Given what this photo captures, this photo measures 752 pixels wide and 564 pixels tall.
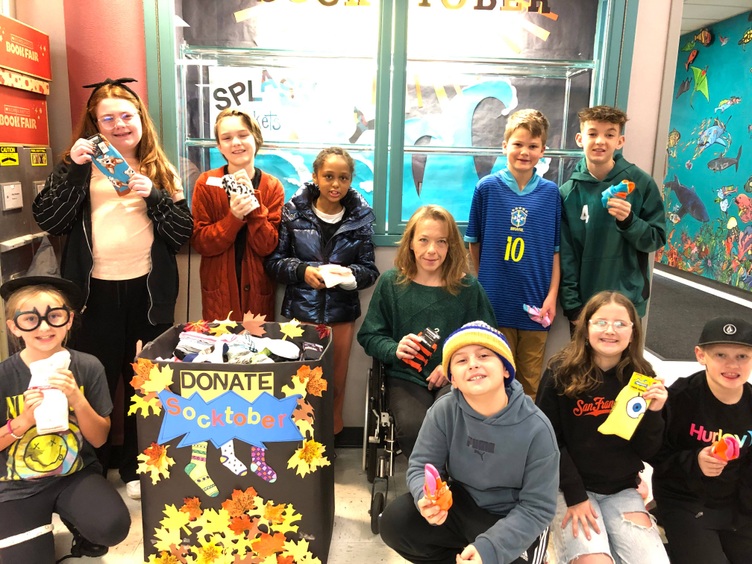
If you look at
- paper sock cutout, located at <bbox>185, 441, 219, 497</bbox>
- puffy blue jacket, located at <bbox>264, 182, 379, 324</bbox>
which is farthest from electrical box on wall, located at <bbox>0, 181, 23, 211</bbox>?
paper sock cutout, located at <bbox>185, 441, 219, 497</bbox>

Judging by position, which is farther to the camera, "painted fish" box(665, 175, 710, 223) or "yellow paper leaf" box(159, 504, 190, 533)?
"painted fish" box(665, 175, 710, 223)

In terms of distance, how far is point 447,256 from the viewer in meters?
2.61

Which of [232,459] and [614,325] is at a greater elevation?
[614,325]

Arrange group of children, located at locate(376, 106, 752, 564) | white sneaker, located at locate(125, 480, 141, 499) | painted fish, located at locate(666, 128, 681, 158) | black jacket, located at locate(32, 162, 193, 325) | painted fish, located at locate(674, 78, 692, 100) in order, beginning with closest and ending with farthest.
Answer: group of children, located at locate(376, 106, 752, 564), black jacket, located at locate(32, 162, 193, 325), white sneaker, located at locate(125, 480, 141, 499), painted fish, located at locate(674, 78, 692, 100), painted fish, located at locate(666, 128, 681, 158)

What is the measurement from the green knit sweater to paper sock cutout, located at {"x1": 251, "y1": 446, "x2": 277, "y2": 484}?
72 centimetres

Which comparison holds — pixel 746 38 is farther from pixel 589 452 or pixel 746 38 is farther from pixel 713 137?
pixel 589 452

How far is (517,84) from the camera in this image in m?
3.22

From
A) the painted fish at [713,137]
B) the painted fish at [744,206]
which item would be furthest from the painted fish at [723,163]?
the painted fish at [744,206]

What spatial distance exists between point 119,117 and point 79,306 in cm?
81

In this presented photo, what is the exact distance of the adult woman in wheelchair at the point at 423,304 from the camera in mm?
2529

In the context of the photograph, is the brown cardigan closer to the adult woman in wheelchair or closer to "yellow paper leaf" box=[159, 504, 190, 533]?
the adult woman in wheelchair

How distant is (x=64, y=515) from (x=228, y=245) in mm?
1252

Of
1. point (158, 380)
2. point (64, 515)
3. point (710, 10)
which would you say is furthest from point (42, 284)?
point (710, 10)

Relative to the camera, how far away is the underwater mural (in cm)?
723
